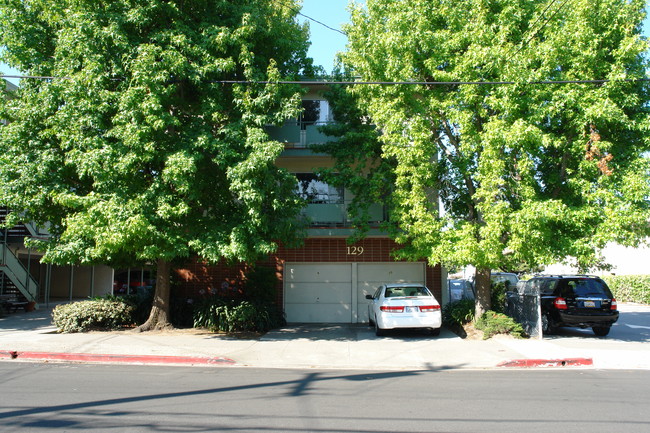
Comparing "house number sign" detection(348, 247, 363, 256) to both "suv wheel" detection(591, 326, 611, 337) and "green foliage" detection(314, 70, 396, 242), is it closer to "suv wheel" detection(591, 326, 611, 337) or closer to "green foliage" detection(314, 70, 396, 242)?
"green foliage" detection(314, 70, 396, 242)

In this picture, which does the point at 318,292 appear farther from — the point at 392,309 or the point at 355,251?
the point at 392,309

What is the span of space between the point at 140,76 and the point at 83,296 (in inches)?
883

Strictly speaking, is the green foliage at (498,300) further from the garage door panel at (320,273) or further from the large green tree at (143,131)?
the large green tree at (143,131)

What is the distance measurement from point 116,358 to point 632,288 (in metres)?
29.8

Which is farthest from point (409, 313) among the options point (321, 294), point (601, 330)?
point (601, 330)

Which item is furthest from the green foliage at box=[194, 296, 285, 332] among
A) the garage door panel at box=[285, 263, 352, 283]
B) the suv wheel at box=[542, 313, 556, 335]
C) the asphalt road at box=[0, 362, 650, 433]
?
the suv wheel at box=[542, 313, 556, 335]

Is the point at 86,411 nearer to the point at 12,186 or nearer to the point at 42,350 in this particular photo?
the point at 42,350

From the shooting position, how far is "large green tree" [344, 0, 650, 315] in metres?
11.5

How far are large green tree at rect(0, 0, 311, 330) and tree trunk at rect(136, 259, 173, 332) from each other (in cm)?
171

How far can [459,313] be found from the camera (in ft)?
48.5

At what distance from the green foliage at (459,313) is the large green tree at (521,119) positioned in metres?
2.82

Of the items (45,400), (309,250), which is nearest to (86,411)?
(45,400)

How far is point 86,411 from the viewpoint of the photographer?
20.2ft

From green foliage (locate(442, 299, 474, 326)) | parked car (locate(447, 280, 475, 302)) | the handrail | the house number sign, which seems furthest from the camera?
parked car (locate(447, 280, 475, 302))
